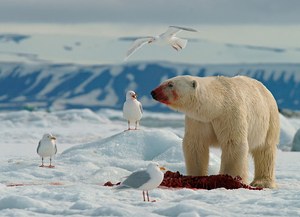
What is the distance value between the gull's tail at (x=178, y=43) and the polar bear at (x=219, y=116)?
110cm

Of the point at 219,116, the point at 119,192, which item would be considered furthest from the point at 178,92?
the point at 119,192

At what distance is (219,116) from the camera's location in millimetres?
10508

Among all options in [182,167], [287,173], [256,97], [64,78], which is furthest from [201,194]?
[64,78]

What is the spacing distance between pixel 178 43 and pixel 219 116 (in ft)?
7.23

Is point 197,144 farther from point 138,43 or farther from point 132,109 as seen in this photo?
point 132,109

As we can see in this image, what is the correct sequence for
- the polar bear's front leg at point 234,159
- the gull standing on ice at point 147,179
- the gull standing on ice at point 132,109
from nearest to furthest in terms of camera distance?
the gull standing on ice at point 147,179 < the polar bear's front leg at point 234,159 < the gull standing on ice at point 132,109

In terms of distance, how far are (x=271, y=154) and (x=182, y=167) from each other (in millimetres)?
1550

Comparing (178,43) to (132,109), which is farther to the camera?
(132,109)

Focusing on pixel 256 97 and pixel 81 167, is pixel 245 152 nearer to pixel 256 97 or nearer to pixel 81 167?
pixel 256 97

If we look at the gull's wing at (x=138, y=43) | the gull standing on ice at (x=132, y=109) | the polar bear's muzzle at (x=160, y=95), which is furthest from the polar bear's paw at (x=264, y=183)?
the gull standing on ice at (x=132, y=109)

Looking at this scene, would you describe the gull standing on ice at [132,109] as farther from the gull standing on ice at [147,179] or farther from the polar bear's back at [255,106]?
the gull standing on ice at [147,179]

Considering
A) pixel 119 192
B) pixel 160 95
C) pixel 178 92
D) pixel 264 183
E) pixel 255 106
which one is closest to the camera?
pixel 119 192

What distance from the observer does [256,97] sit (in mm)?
11188

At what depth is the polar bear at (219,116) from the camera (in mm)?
10312
